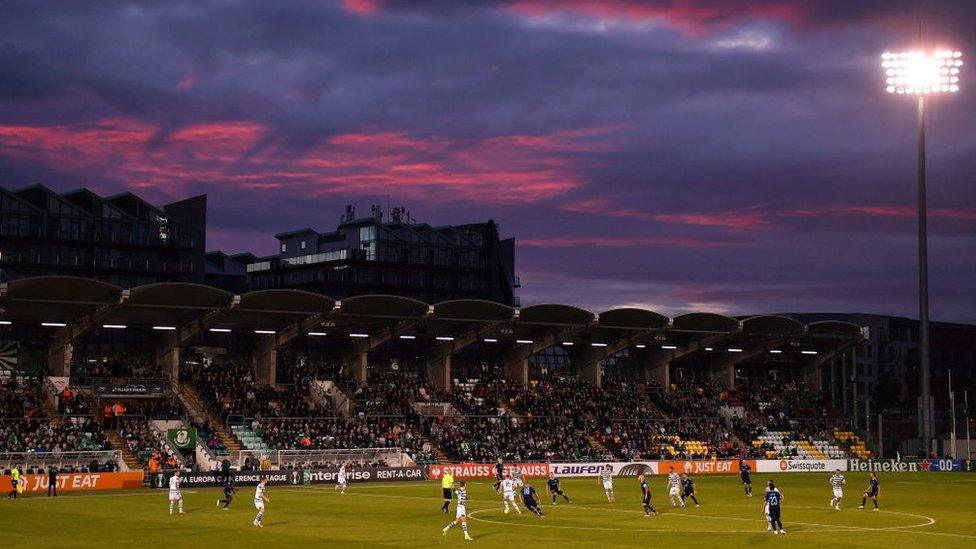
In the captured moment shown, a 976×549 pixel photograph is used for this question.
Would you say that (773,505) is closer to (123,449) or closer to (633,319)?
(123,449)

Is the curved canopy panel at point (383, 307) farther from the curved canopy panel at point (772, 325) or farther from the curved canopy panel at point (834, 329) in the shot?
the curved canopy panel at point (834, 329)

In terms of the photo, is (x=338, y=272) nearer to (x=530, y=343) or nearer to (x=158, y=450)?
(x=530, y=343)

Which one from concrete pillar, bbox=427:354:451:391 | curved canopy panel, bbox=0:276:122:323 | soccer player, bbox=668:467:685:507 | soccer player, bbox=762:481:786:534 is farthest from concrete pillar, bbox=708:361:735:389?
soccer player, bbox=762:481:786:534

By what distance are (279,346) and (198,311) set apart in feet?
29.1

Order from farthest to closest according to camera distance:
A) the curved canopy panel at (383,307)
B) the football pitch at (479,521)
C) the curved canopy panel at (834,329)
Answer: the curved canopy panel at (834,329), the curved canopy panel at (383,307), the football pitch at (479,521)

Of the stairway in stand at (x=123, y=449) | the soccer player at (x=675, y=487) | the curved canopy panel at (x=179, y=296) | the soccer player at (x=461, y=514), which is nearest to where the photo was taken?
the soccer player at (x=461, y=514)

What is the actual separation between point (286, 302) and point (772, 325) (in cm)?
4425

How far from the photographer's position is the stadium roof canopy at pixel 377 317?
73.0m

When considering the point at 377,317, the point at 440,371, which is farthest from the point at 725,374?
the point at 377,317

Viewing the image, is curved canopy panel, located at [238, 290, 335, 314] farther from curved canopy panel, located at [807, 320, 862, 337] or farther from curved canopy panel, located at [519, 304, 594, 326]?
curved canopy panel, located at [807, 320, 862, 337]

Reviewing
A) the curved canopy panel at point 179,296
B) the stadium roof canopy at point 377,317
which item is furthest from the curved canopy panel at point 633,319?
the curved canopy panel at point 179,296

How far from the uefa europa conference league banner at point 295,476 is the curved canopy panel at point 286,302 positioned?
12093 millimetres

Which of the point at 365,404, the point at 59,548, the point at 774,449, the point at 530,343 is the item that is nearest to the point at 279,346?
the point at 365,404

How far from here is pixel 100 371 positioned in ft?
264
